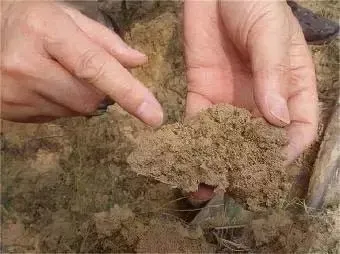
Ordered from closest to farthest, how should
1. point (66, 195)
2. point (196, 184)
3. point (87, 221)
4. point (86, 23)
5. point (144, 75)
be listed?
point (196, 184), point (86, 23), point (87, 221), point (66, 195), point (144, 75)

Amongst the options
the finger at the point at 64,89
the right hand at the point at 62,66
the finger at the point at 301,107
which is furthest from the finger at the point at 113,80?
the finger at the point at 301,107

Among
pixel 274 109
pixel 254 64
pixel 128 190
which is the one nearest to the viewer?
pixel 274 109

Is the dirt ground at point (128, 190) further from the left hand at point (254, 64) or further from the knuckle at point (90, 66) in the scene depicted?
the knuckle at point (90, 66)

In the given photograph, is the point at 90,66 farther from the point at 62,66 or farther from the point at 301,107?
the point at 301,107

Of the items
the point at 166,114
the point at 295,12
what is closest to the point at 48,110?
the point at 166,114

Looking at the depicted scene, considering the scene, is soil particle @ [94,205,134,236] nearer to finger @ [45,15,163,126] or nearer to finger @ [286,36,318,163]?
finger @ [45,15,163,126]

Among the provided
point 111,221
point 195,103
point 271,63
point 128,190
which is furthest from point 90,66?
point 128,190

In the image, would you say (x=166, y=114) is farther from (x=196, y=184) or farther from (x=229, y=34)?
(x=196, y=184)
